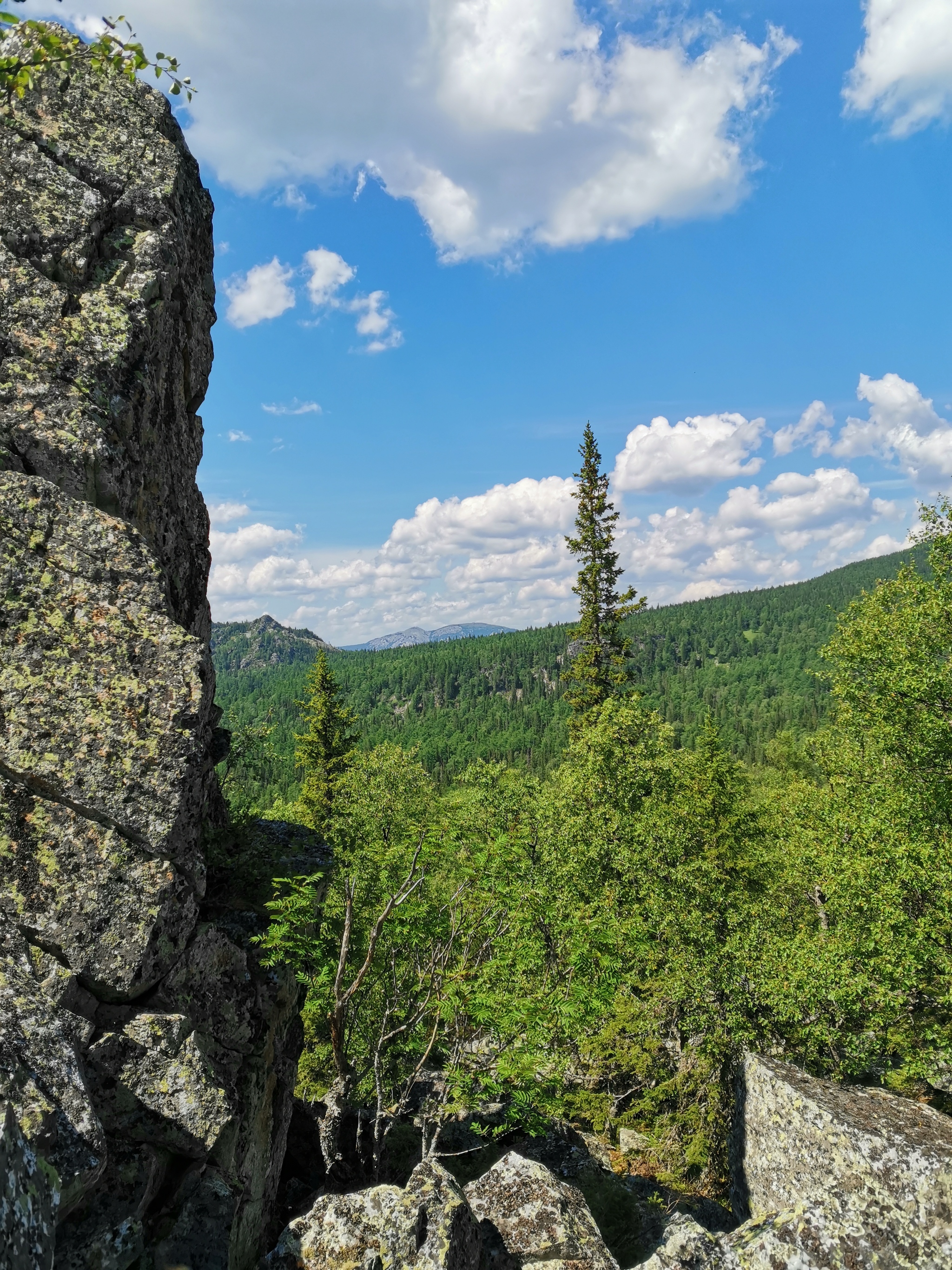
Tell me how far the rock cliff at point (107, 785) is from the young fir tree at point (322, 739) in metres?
31.3

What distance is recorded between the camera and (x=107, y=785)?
810 centimetres

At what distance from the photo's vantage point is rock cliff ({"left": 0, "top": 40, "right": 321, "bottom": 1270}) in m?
7.08

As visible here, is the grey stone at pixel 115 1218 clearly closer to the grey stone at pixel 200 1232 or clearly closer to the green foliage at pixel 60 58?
the grey stone at pixel 200 1232

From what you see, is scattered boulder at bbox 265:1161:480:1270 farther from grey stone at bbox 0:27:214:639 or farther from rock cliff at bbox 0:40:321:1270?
grey stone at bbox 0:27:214:639

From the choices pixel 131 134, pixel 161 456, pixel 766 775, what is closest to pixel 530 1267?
pixel 161 456

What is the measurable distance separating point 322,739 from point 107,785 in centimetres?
3659

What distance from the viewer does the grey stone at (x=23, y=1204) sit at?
15.6 feet

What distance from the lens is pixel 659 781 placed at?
26516 millimetres

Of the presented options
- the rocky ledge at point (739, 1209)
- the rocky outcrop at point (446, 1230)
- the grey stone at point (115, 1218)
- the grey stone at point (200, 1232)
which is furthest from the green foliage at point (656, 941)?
the grey stone at point (115, 1218)

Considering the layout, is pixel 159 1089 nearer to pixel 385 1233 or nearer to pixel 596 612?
pixel 385 1233

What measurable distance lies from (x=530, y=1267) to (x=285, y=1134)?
4.34m

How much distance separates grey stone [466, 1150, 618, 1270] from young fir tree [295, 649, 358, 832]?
105 feet

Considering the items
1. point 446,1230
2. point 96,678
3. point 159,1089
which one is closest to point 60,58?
point 96,678

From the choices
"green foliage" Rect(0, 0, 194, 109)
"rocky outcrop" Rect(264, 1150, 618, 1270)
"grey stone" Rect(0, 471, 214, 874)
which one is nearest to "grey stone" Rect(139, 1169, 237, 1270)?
"rocky outcrop" Rect(264, 1150, 618, 1270)
